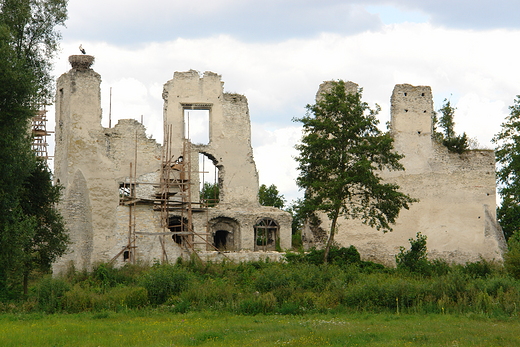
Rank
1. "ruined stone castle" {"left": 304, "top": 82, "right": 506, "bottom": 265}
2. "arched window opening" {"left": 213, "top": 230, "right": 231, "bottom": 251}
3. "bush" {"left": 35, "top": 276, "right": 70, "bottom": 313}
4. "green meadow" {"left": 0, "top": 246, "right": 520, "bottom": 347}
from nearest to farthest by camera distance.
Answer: "green meadow" {"left": 0, "top": 246, "right": 520, "bottom": 347} < "bush" {"left": 35, "top": 276, "right": 70, "bottom": 313} < "ruined stone castle" {"left": 304, "top": 82, "right": 506, "bottom": 265} < "arched window opening" {"left": 213, "top": 230, "right": 231, "bottom": 251}

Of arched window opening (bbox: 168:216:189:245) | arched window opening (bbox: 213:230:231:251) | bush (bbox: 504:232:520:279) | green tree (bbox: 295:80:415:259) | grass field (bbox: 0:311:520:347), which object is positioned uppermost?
green tree (bbox: 295:80:415:259)

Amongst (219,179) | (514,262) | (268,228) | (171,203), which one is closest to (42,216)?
(171,203)

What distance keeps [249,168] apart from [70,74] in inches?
319

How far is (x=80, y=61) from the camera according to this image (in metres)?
30.0

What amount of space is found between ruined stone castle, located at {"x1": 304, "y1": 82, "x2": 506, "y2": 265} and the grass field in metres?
12.1

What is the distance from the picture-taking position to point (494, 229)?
29.9 meters

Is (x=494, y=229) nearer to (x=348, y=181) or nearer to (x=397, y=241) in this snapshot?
(x=397, y=241)

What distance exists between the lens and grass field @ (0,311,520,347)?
46.5 feet

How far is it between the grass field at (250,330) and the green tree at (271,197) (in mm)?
24050

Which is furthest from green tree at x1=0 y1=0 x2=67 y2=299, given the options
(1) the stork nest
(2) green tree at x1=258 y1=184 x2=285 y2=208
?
(2) green tree at x1=258 y1=184 x2=285 y2=208

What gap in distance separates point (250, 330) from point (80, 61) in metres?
17.9

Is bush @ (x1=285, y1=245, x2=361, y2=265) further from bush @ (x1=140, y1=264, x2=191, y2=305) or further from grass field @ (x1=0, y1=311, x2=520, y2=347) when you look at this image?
grass field @ (x1=0, y1=311, x2=520, y2=347)

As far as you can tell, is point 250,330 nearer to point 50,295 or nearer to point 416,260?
point 50,295

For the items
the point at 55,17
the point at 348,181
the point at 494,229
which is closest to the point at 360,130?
the point at 348,181
